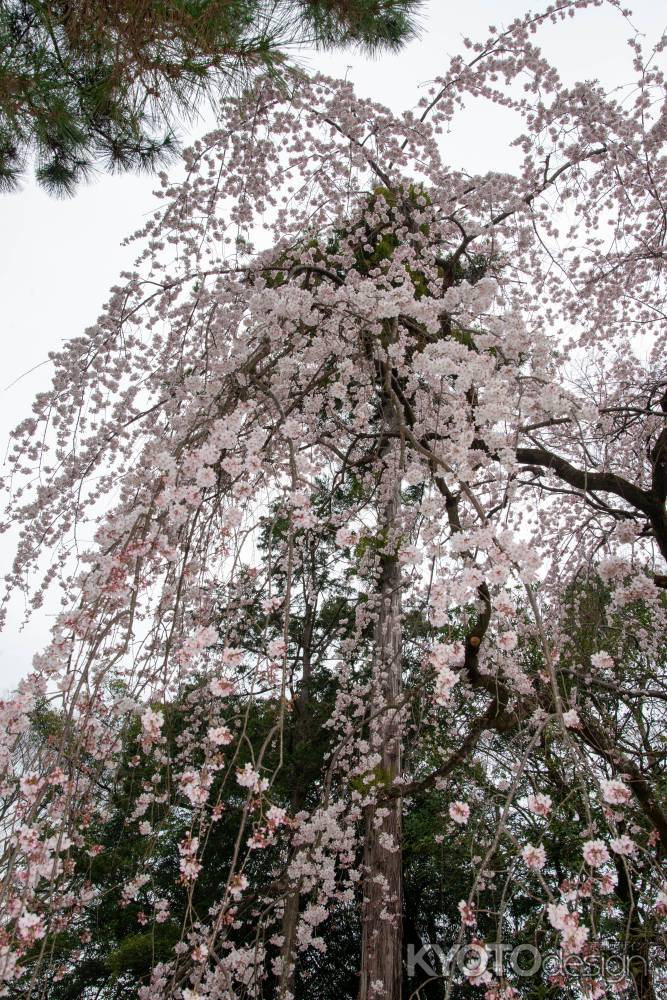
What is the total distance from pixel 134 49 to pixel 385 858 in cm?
430

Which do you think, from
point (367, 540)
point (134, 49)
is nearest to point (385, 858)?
point (367, 540)

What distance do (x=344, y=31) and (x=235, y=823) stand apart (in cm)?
621

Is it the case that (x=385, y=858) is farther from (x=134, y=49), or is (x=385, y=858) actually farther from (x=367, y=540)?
(x=134, y=49)

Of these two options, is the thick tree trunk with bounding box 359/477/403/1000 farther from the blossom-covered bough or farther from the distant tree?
the distant tree

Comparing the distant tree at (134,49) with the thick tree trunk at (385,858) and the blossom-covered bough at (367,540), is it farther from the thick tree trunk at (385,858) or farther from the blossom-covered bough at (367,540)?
the thick tree trunk at (385,858)

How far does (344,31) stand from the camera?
10.0 feet

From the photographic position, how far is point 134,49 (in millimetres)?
2578

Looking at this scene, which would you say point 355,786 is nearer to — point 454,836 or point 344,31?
point 454,836

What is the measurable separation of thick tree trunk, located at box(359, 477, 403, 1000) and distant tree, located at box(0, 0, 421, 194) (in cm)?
211

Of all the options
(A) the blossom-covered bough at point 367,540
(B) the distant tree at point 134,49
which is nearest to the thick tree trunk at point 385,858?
(A) the blossom-covered bough at point 367,540

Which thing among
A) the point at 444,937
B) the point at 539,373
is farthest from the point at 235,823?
the point at 539,373

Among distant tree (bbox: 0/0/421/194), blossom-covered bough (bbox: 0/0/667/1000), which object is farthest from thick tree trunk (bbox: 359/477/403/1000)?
distant tree (bbox: 0/0/421/194)

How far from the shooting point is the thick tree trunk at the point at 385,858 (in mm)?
3289

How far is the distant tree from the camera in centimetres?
249
